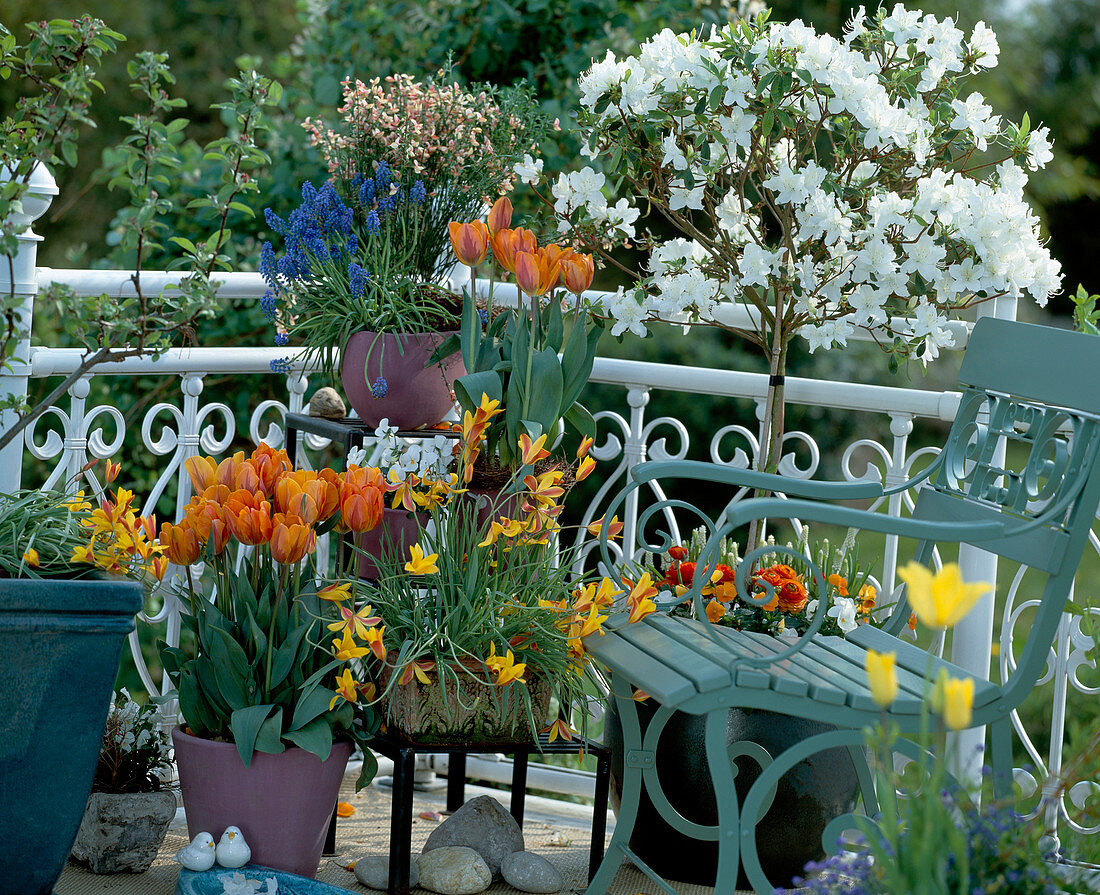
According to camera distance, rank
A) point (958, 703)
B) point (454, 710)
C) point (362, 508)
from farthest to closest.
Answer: point (454, 710), point (362, 508), point (958, 703)

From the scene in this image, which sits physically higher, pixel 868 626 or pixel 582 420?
pixel 582 420

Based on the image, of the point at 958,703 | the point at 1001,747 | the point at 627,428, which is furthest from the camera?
the point at 627,428

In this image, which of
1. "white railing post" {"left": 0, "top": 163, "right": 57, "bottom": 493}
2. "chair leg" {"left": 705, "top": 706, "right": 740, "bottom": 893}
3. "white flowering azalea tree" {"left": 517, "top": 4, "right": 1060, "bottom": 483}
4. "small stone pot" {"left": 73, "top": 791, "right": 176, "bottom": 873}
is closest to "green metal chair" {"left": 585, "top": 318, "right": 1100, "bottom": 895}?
"chair leg" {"left": 705, "top": 706, "right": 740, "bottom": 893}

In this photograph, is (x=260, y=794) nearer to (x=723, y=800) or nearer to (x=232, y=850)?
(x=232, y=850)

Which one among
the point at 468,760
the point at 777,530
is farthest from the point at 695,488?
the point at 468,760

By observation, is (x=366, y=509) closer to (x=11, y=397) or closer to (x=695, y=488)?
(x=11, y=397)

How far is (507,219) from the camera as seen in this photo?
225cm

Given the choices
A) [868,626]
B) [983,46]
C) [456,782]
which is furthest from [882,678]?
[456,782]

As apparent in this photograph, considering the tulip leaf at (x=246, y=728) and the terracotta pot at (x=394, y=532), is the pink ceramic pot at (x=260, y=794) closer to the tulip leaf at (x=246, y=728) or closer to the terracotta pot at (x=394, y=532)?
the tulip leaf at (x=246, y=728)

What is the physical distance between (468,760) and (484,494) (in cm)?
93

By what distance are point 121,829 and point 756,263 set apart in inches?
63.3

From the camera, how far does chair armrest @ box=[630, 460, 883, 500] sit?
208cm

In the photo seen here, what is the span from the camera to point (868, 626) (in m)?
2.20

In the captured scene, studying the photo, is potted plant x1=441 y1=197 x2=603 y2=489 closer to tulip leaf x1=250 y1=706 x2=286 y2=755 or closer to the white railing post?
tulip leaf x1=250 y1=706 x2=286 y2=755
